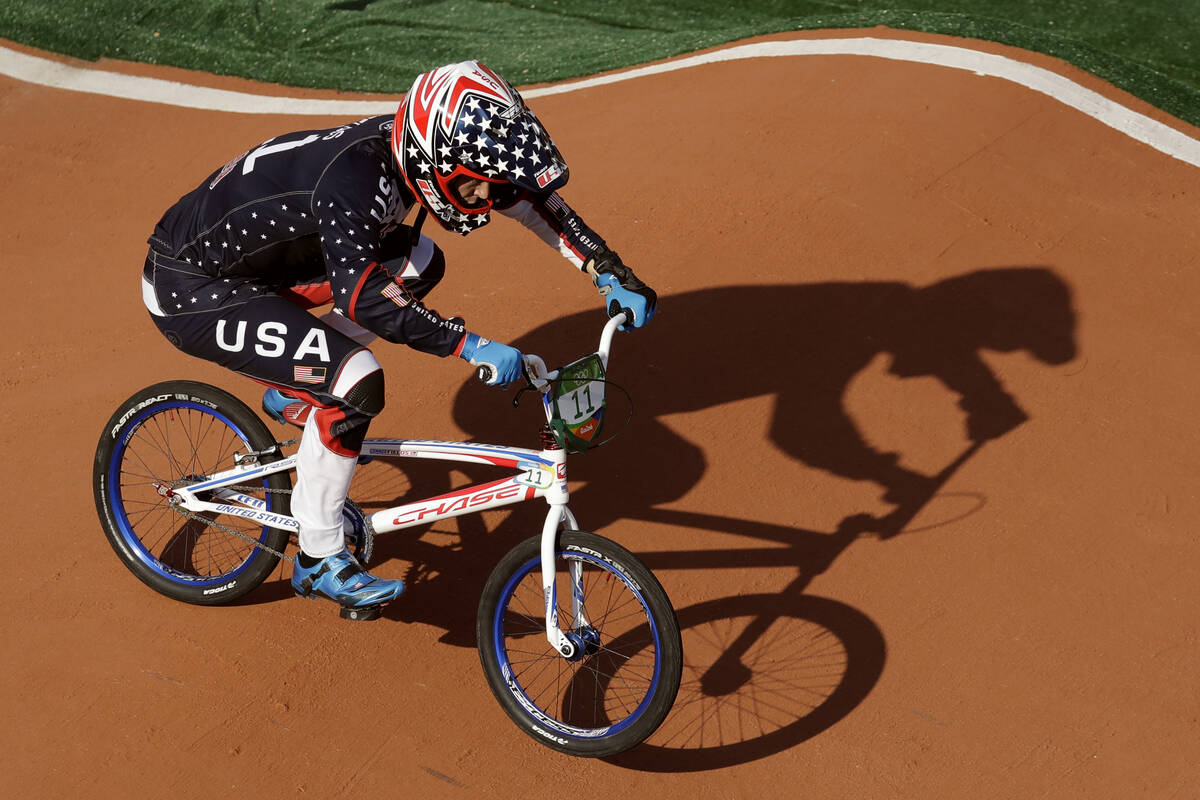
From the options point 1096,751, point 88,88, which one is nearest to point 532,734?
point 1096,751

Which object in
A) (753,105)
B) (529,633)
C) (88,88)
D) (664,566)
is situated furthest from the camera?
(88,88)

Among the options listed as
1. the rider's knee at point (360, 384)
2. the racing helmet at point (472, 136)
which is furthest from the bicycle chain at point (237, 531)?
the racing helmet at point (472, 136)

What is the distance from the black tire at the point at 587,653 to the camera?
15.0 feet

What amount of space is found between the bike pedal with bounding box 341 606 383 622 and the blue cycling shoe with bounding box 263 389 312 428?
1087mm

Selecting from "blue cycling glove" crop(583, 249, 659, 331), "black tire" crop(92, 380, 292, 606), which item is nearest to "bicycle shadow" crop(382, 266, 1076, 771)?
"black tire" crop(92, 380, 292, 606)

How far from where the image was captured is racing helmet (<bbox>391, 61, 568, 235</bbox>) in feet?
15.0

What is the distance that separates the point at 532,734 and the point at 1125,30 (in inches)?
491

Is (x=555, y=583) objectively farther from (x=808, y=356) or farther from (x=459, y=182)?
(x=808, y=356)

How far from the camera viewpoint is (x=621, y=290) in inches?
201

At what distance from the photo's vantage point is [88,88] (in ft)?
39.1

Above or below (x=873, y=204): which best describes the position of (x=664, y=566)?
below

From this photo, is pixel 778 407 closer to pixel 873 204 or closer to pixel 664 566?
pixel 664 566

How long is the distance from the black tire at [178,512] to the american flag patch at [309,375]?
34.3 inches

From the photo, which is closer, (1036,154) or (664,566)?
(664,566)
